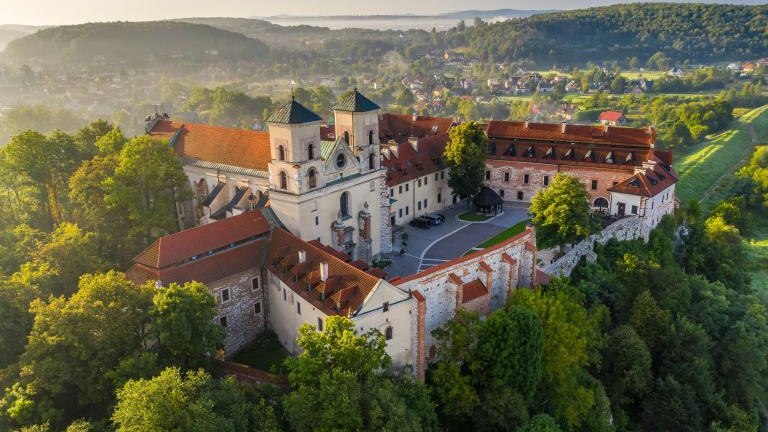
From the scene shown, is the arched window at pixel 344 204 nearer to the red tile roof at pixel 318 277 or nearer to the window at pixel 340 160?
the window at pixel 340 160

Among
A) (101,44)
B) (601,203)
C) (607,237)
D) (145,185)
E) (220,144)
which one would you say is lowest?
(607,237)

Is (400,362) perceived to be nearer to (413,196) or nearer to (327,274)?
(327,274)

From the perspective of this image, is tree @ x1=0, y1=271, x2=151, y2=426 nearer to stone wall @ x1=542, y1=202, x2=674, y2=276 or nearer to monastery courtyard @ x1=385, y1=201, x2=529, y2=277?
monastery courtyard @ x1=385, y1=201, x2=529, y2=277

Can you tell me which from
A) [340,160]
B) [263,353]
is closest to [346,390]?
[263,353]

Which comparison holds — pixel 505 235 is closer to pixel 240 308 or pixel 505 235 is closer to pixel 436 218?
pixel 436 218

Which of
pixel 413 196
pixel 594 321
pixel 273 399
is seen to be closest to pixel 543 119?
pixel 413 196

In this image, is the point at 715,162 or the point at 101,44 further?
the point at 101,44

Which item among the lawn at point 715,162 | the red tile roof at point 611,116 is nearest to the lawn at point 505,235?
the lawn at point 715,162
